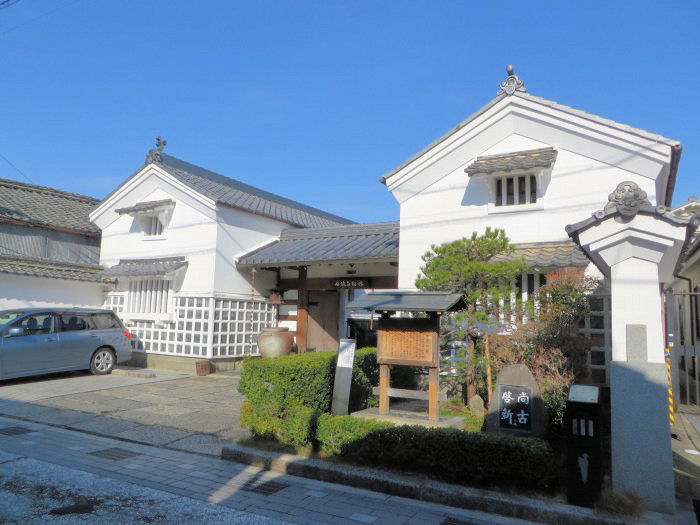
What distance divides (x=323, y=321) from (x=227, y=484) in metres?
11.4

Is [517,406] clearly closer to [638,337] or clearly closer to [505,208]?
[638,337]

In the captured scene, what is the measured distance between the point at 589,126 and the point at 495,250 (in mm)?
4224

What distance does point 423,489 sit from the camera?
5.27 meters

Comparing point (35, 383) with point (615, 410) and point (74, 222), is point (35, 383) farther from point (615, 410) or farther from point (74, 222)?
point (615, 410)

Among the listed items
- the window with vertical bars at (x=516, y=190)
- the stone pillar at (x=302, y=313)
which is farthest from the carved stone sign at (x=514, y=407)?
the stone pillar at (x=302, y=313)

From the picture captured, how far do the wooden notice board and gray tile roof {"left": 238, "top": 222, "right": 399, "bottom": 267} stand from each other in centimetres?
585

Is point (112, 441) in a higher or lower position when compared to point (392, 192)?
lower

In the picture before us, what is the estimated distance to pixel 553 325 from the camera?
7727mm

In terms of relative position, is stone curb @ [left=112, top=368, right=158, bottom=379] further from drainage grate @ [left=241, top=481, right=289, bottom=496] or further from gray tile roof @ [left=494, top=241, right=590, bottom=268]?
gray tile roof @ [left=494, top=241, right=590, bottom=268]

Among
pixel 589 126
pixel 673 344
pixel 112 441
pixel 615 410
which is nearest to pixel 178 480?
pixel 112 441

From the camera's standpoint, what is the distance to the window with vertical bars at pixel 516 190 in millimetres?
11117

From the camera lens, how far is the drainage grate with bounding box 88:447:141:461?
258 inches

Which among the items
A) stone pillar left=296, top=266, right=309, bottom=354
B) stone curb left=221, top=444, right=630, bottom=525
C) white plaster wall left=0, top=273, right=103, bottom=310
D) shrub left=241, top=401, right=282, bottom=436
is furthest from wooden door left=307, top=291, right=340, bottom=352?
stone curb left=221, top=444, right=630, bottom=525

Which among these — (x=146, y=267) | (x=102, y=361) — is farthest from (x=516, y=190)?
(x=102, y=361)
